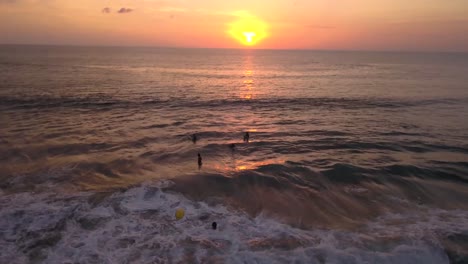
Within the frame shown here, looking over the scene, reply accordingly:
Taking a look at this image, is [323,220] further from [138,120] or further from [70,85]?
[70,85]

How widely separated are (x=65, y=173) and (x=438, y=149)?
25662 mm

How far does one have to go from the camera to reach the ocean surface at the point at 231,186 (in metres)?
12.3

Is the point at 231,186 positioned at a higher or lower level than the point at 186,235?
higher

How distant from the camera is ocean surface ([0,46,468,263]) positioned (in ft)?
40.3

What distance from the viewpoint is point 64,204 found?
49.9 ft

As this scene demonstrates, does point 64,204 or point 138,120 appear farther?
point 138,120

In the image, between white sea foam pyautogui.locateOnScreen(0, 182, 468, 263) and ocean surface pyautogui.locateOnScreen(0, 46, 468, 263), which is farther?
ocean surface pyautogui.locateOnScreen(0, 46, 468, 263)

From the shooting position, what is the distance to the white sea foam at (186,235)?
38.5 feet

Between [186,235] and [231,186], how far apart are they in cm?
522

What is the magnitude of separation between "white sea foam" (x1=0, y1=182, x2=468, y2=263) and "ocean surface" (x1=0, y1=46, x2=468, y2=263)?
0.22ft

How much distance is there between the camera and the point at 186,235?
13062 millimetres

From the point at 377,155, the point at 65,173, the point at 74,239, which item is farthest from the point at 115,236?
the point at 377,155

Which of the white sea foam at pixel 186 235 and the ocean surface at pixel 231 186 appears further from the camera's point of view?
the ocean surface at pixel 231 186

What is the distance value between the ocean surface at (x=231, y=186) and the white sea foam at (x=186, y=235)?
0.22ft
